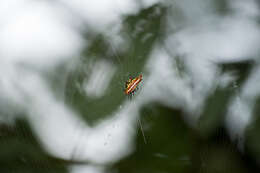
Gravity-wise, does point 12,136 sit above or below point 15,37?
below

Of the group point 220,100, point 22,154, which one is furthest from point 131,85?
point 22,154

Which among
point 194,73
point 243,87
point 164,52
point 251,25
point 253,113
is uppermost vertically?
point 251,25

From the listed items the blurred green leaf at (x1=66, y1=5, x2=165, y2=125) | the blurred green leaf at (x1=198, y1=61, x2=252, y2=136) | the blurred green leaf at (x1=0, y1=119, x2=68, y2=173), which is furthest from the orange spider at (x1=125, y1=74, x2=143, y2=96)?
the blurred green leaf at (x1=0, y1=119, x2=68, y2=173)

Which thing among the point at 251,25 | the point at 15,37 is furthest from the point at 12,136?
the point at 251,25

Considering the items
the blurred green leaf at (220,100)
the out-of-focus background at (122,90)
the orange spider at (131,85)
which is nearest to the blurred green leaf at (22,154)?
the out-of-focus background at (122,90)

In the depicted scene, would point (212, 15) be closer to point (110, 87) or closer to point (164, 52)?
point (164, 52)

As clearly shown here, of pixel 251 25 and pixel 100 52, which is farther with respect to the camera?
pixel 251 25

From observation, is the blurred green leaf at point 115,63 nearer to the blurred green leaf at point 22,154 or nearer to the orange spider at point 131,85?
the orange spider at point 131,85
